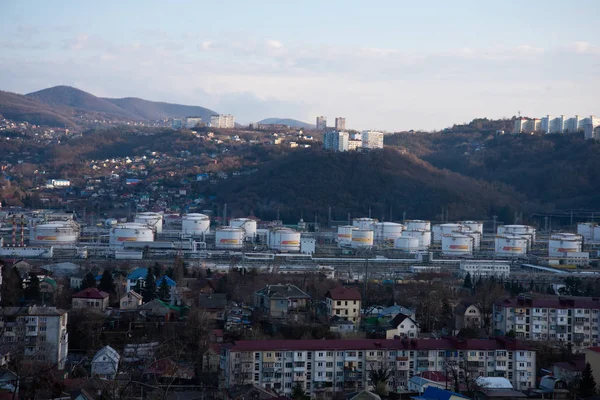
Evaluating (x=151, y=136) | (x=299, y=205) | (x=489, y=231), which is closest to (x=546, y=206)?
(x=489, y=231)

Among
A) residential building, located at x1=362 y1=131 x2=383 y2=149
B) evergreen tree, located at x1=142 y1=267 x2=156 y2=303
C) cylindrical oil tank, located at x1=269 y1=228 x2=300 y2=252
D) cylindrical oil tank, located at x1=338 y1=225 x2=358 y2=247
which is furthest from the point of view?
residential building, located at x1=362 y1=131 x2=383 y2=149

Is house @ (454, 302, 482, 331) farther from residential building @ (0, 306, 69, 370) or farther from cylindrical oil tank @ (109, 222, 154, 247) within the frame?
cylindrical oil tank @ (109, 222, 154, 247)

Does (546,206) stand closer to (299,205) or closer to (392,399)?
(299,205)

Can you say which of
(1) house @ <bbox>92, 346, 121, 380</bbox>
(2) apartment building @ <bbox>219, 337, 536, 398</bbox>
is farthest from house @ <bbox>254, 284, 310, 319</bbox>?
(1) house @ <bbox>92, 346, 121, 380</bbox>

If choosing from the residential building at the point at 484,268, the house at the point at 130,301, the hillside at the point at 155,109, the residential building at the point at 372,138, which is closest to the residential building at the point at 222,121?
the residential building at the point at 372,138

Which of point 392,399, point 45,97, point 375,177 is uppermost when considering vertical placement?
point 45,97
